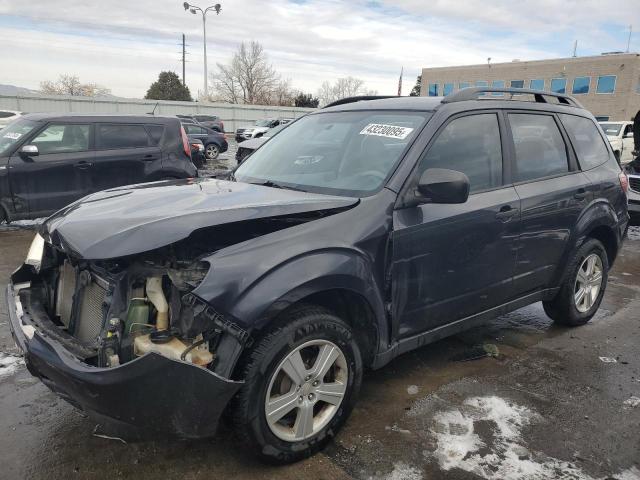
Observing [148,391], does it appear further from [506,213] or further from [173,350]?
[506,213]

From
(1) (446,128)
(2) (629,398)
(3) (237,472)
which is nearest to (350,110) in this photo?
(1) (446,128)

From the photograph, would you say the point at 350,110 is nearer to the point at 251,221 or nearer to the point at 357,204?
the point at 357,204

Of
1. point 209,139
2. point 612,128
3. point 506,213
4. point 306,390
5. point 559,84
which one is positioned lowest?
point 306,390

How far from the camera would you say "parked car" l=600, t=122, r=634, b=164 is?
54.0 ft

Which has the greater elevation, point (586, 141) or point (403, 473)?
point (586, 141)

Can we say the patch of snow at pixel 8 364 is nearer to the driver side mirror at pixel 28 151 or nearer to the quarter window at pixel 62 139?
the driver side mirror at pixel 28 151

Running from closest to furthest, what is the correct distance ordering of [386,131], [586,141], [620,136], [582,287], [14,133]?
[386,131]
[586,141]
[582,287]
[14,133]
[620,136]

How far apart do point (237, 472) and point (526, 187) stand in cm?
271

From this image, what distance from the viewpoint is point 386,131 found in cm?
333

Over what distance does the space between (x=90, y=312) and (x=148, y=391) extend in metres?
0.70

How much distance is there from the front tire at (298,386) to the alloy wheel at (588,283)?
269 centimetres

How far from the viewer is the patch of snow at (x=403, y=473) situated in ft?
8.46

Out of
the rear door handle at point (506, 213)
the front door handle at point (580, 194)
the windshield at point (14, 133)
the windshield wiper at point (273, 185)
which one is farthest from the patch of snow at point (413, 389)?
the windshield at point (14, 133)

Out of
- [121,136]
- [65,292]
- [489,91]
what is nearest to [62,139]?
[121,136]
